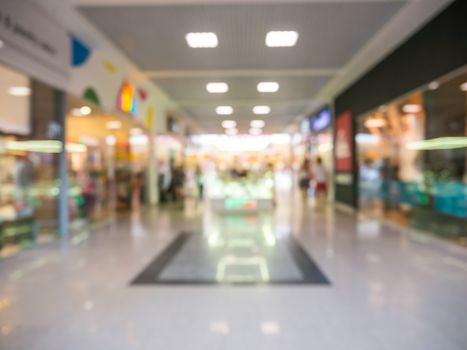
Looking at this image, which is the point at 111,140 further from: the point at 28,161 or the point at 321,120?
the point at 321,120

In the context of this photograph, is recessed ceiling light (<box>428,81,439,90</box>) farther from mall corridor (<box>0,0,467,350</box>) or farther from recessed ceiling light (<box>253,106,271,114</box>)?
recessed ceiling light (<box>253,106,271,114</box>)

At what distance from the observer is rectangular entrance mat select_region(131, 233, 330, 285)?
4.19 metres

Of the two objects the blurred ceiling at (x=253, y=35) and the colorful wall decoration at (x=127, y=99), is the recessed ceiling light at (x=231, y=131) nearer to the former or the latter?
the blurred ceiling at (x=253, y=35)

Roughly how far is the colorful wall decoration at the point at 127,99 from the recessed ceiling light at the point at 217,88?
2.10 metres

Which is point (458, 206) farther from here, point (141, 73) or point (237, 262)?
point (141, 73)

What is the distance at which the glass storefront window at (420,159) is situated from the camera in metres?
6.32

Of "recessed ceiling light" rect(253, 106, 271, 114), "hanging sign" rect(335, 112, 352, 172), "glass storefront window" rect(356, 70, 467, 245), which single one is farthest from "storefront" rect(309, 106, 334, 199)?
"glass storefront window" rect(356, 70, 467, 245)

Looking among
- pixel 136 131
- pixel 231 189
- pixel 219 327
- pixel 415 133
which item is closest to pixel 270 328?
pixel 219 327

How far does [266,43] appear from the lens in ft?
23.2

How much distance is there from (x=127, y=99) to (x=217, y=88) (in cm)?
279

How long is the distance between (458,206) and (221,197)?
20.9 feet

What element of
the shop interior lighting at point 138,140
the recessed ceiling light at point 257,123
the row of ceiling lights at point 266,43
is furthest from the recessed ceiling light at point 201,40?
the recessed ceiling light at point 257,123

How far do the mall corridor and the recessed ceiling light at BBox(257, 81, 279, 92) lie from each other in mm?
167

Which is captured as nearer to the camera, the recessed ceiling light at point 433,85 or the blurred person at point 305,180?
the recessed ceiling light at point 433,85
